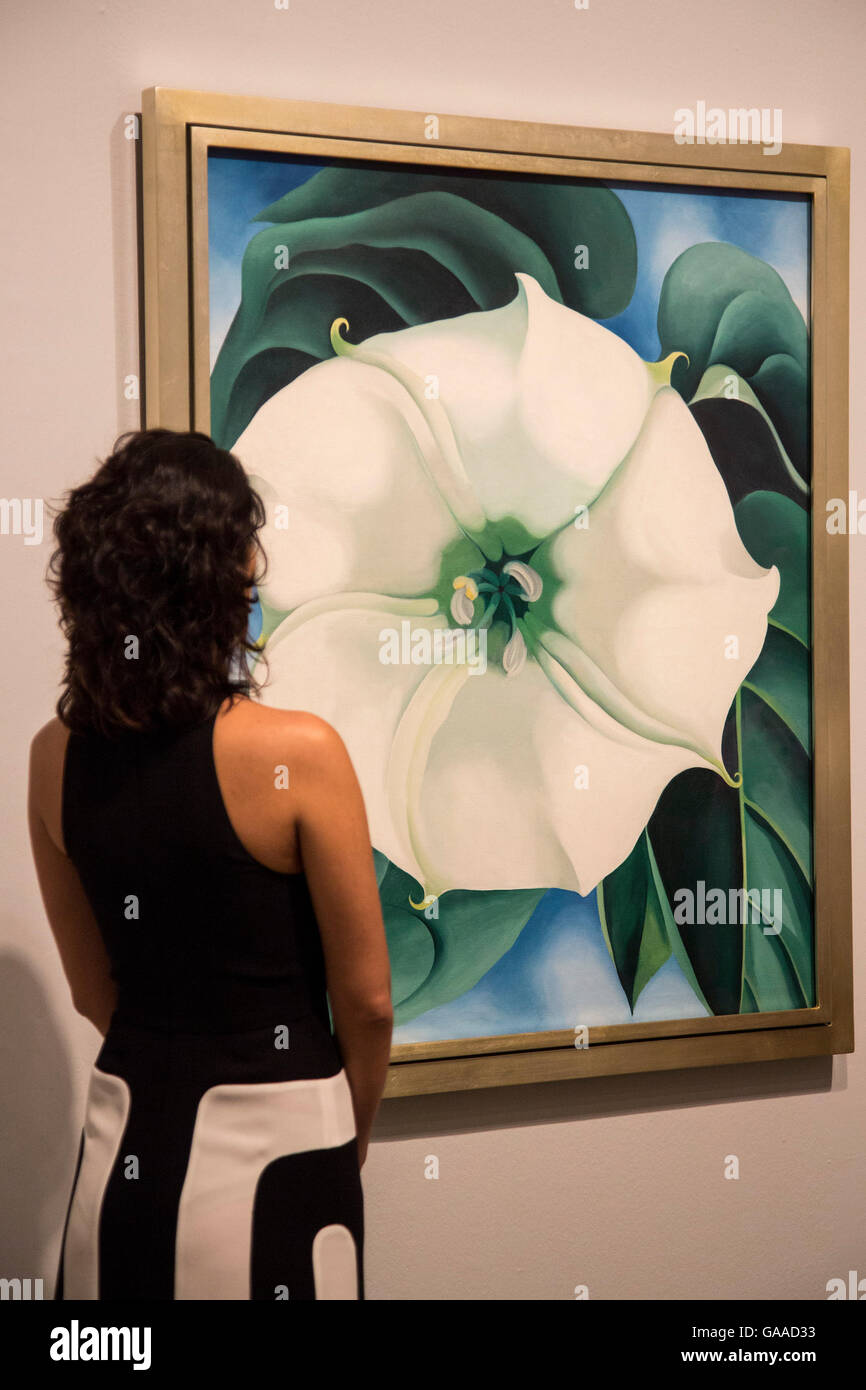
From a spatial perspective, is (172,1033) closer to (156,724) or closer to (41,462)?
(156,724)

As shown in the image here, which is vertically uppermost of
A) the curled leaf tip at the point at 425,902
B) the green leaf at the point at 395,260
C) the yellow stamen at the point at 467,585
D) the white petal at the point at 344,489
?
the green leaf at the point at 395,260

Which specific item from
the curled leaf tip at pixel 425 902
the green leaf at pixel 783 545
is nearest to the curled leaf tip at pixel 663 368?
the green leaf at pixel 783 545

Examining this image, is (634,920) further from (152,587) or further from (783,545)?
(152,587)

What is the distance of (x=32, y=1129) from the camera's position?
1.53 meters

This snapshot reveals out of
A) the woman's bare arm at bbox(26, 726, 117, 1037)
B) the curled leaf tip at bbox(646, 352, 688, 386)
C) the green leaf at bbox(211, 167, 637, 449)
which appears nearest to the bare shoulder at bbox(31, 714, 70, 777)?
the woman's bare arm at bbox(26, 726, 117, 1037)

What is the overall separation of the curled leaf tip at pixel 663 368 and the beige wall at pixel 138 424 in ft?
1.01

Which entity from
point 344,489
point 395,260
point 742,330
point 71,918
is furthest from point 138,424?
point 742,330

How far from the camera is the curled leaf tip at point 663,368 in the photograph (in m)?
1.73

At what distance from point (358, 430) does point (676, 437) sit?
46 centimetres

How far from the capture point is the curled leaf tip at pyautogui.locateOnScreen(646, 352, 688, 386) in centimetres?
173

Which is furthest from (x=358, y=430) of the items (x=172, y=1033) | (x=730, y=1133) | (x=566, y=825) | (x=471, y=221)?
(x=730, y=1133)

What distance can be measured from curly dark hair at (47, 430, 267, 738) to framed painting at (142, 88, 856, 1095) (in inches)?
18.8

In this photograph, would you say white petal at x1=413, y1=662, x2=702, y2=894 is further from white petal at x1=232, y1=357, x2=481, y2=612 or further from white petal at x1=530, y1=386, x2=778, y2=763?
white petal at x1=232, y1=357, x2=481, y2=612

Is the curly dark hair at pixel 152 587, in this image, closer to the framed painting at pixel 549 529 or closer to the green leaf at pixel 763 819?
the framed painting at pixel 549 529
